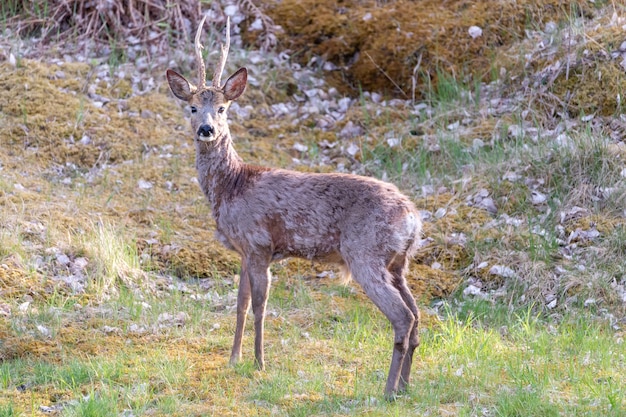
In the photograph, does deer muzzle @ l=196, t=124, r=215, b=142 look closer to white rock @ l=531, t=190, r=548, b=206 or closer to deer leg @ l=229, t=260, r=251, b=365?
deer leg @ l=229, t=260, r=251, b=365

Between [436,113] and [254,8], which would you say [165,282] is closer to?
[436,113]

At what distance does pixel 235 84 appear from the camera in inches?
268

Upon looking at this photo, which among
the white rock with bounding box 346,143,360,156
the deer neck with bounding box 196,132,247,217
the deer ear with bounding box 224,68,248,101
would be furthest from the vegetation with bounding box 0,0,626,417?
the deer ear with bounding box 224,68,248,101

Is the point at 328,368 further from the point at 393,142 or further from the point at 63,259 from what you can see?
the point at 393,142

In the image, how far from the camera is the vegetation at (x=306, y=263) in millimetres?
5922

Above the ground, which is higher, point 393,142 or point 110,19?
point 110,19

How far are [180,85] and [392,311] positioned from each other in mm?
2426

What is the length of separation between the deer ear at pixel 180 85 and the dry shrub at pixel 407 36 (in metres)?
4.06

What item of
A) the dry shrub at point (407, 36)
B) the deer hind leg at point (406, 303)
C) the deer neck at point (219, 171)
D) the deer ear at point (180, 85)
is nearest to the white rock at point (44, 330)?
the deer neck at point (219, 171)

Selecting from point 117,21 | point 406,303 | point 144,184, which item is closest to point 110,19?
point 117,21

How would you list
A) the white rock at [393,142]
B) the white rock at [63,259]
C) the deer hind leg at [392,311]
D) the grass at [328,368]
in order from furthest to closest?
the white rock at [393,142] < the white rock at [63,259] < the deer hind leg at [392,311] < the grass at [328,368]

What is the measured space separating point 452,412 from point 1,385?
292 centimetres

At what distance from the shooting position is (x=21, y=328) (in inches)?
268

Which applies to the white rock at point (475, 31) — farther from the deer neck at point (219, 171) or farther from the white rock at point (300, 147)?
the deer neck at point (219, 171)
